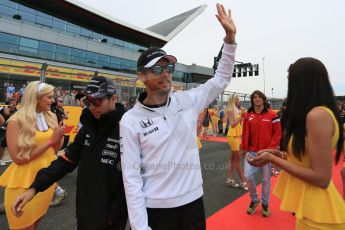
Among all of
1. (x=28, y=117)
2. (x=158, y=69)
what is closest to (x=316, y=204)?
(x=158, y=69)

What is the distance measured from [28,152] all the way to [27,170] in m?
0.18

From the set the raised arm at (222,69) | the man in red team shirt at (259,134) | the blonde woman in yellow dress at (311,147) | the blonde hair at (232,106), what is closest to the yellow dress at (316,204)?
the blonde woman in yellow dress at (311,147)

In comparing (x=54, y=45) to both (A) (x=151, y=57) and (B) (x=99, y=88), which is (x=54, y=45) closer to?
(B) (x=99, y=88)

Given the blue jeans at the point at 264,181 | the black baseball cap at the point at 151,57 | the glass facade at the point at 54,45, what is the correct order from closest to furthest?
the black baseball cap at the point at 151,57 < the blue jeans at the point at 264,181 < the glass facade at the point at 54,45

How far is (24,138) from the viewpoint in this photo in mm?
Result: 2551

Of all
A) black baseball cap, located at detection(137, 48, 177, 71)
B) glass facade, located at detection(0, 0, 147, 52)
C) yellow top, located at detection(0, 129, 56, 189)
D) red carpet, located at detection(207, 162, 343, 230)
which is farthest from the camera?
glass facade, located at detection(0, 0, 147, 52)

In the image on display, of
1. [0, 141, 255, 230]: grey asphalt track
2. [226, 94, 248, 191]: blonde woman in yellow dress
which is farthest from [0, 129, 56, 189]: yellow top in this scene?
[226, 94, 248, 191]: blonde woman in yellow dress

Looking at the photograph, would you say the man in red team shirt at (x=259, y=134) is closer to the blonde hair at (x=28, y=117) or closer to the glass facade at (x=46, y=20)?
the blonde hair at (x=28, y=117)

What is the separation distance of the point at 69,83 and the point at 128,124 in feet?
32.0

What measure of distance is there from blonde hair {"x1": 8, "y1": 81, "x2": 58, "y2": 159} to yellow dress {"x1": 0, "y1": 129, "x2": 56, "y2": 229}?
0.10 metres

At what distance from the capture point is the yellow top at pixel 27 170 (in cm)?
250

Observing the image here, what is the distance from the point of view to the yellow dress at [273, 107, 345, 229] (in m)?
1.65

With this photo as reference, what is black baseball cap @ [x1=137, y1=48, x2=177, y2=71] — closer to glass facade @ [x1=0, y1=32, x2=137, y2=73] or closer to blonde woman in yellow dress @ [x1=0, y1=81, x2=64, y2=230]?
blonde woman in yellow dress @ [x1=0, y1=81, x2=64, y2=230]

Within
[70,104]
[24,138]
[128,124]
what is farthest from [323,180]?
[70,104]
